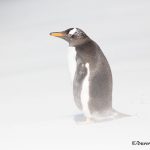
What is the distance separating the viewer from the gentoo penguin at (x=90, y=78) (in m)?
1.55

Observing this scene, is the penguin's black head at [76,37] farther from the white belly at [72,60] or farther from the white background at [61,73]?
the white background at [61,73]

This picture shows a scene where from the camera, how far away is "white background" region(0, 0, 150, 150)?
4.98ft

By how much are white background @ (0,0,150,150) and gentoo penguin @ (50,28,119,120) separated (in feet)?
0.16

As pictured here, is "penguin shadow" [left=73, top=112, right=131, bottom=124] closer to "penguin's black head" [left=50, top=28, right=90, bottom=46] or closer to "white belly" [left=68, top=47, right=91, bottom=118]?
"white belly" [left=68, top=47, right=91, bottom=118]

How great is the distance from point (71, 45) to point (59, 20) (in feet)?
2.66

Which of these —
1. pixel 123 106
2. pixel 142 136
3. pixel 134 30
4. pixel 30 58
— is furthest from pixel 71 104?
pixel 134 30

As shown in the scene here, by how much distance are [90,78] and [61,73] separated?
37 cm

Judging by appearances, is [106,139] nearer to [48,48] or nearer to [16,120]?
[16,120]

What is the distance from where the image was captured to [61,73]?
75.3 inches

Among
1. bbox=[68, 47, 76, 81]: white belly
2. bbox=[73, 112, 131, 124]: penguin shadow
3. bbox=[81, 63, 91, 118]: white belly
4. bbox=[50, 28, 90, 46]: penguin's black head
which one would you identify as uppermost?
bbox=[50, 28, 90, 46]: penguin's black head

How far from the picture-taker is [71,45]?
1604mm

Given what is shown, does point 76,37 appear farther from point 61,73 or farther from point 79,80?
point 61,73

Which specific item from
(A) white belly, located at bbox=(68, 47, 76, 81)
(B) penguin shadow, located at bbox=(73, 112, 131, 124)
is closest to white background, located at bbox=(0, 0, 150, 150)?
(B) penguin shadow, located at bbox=(73, 112, 131, 124)

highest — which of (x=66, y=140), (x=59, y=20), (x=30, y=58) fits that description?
(x=59, y=20)
